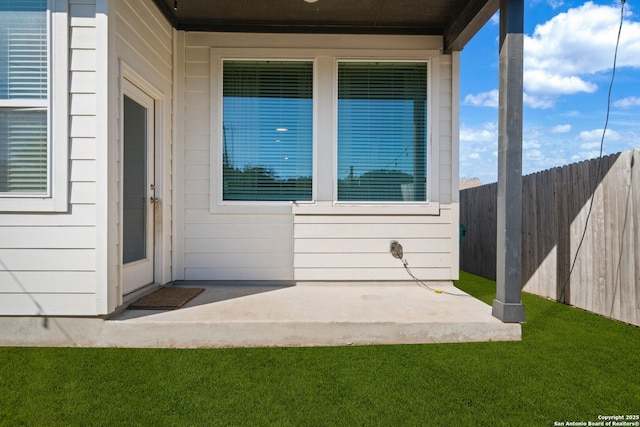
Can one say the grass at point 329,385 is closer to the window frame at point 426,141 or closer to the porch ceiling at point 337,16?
the window frame at point 426,141

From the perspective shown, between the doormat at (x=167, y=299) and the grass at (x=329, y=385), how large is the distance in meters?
0.49

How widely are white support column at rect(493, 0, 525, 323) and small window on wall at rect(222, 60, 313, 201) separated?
6.49 feet

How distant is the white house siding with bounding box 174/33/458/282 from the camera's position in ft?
13.3

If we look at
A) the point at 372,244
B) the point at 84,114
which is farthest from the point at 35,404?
the point at 372,244

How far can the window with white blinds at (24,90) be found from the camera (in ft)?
8.71

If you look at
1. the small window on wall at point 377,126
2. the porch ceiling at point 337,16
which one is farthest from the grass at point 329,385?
the porch ceiling at point 337,16

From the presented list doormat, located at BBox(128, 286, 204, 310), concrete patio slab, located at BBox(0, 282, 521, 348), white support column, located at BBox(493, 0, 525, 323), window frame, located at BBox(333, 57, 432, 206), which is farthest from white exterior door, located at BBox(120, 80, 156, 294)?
white support column, located at BBox(493, 0, 525, 323)

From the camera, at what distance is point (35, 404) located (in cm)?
195

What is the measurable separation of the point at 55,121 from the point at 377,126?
2.98 m

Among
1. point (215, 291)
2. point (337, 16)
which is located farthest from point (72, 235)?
point (337, 16)

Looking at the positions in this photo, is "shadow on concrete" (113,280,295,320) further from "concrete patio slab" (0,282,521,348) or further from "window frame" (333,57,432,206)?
"window frame" (333,57,432,206)

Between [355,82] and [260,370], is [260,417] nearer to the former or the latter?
[260,370]

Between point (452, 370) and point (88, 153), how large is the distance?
2967mm

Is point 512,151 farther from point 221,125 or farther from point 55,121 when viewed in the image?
point 55,121
